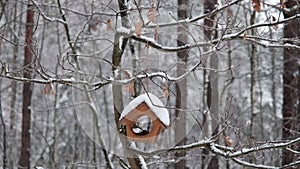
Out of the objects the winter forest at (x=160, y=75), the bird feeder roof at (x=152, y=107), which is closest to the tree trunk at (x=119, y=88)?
the winter forest at (x=160, y=75)

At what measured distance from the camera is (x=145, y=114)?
366 cm

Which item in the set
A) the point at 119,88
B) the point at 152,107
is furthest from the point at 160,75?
the point at 119,88

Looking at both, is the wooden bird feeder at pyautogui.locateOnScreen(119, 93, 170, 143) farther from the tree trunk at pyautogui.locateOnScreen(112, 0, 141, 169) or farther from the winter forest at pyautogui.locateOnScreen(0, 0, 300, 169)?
the tree trunk at pyautogui.locateOnScreen(112, 0, 141, 169)

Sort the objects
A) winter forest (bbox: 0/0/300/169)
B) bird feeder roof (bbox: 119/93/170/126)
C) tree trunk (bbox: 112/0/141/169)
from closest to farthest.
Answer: bird feeder roof (bbox: 119/93/170/126) < winter forest (bbox: 0/0/300/169) < tree trunk (bbox: 112/0/141/169)

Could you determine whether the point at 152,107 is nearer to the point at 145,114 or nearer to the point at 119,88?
the point at 145,114

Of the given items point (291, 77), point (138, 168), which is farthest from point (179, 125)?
point (291, 77)

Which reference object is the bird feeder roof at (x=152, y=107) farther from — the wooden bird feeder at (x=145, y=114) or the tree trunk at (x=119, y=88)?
the tree trunk at (x=119, y=88)

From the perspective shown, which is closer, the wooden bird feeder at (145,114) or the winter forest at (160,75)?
the wooden bird feeder at (145,114)

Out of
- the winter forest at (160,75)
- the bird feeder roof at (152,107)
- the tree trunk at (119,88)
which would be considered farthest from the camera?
the tree trunk at (119,88)

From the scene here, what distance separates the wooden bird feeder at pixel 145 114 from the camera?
3.59 metres

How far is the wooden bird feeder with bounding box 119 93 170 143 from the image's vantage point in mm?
3586

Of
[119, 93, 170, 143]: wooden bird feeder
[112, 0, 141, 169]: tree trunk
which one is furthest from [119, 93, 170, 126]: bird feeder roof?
[112, 0, 141, 169]: tree trunk

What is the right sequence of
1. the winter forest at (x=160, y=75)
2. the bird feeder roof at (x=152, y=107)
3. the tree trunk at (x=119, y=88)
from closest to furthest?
the bird feeder roof at (x=152, y=107) → the winter forest at (x=160, y=75) → the tree trunk at (x=119, y=88)

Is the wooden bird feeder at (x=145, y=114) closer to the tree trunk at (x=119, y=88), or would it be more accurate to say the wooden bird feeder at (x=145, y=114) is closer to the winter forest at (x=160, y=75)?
the winter forest at (x=160, y=75)
